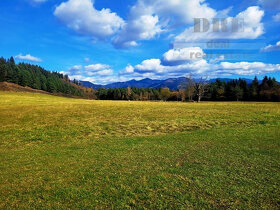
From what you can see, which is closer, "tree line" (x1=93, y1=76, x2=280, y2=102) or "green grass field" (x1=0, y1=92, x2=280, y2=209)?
"green grass field" (x1=0, y1=92, x2=280, y2=209)

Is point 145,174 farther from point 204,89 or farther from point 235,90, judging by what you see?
point 235,90

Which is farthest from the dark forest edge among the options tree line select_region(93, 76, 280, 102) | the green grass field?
the green grass field

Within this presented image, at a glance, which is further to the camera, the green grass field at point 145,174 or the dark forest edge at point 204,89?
the dark forest edge at point 204,89

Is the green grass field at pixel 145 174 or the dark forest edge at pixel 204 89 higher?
the dark forest edge at pixel 204 89

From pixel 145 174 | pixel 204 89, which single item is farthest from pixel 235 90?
pixel 145 174

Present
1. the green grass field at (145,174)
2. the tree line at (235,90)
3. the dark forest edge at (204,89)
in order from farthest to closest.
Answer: the dark forest edge at (204,89)
the tree line at (235,90)
the green grass field at (145,174)

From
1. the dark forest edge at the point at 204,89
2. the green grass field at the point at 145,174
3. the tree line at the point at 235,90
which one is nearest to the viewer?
the green grass field at the point at 145,174

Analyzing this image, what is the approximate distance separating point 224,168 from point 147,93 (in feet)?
485

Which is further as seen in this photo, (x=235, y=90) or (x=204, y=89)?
(x=235, y=90)

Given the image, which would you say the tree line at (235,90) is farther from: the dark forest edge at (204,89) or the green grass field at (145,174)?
the green grass field at (145,174)

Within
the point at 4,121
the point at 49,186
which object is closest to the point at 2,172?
the point at 49,186

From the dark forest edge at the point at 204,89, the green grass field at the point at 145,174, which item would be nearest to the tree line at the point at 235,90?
the dark forest edge at the point at 204,89

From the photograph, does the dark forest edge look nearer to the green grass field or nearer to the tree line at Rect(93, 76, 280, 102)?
the tree line at Rect(93, 76, 280, 102)

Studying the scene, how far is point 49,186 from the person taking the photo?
6.55 metres
